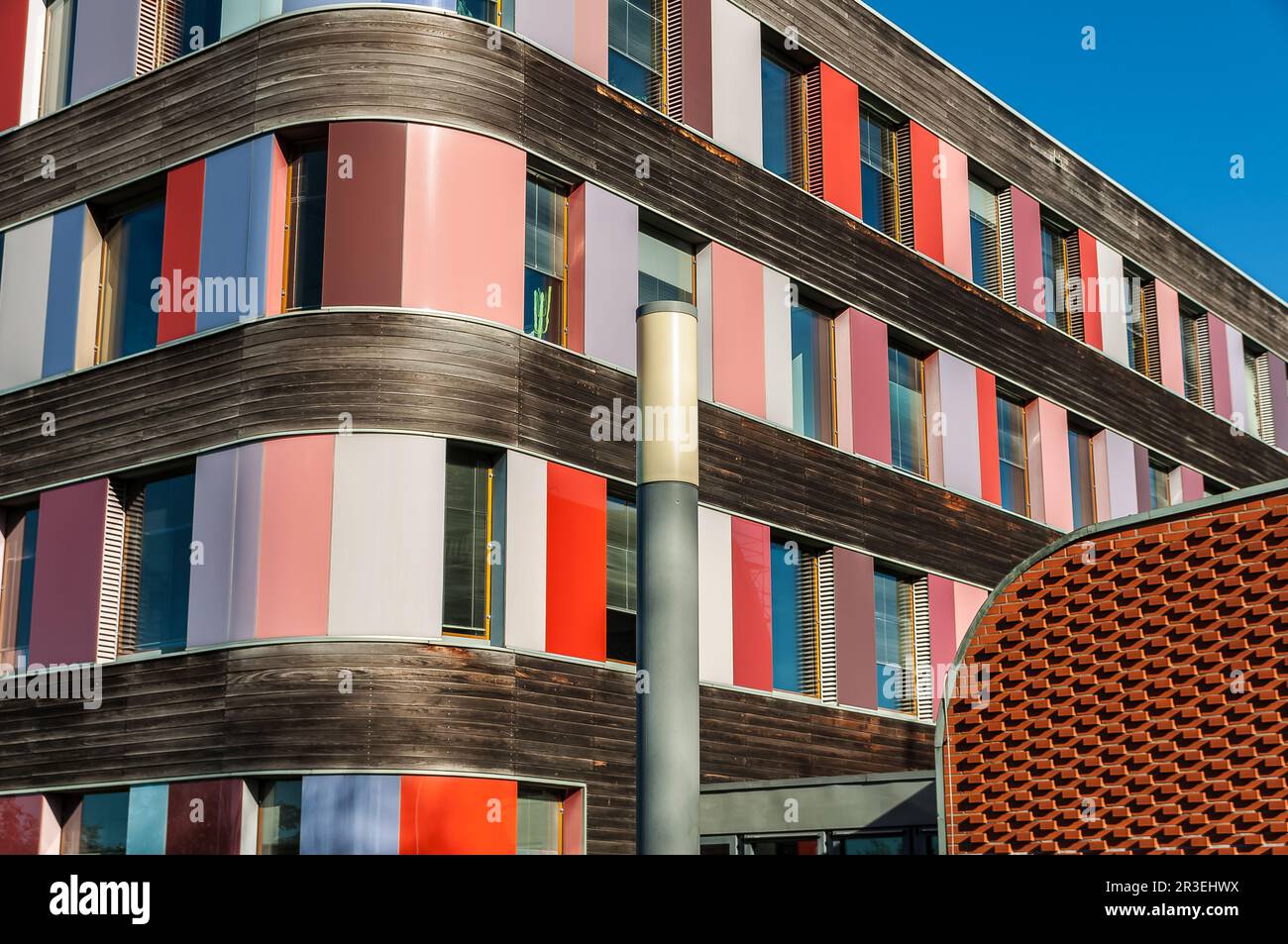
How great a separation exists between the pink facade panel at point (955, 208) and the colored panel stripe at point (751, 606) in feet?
28.3

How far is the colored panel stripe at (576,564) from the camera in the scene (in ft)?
66.9

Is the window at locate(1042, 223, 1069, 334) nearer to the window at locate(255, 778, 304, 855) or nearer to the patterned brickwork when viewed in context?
the patterned brickwork

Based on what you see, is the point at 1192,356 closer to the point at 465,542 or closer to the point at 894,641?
the point at 894,641

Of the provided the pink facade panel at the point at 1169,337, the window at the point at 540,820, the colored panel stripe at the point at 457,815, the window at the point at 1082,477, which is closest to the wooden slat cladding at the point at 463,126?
the window at the point at 1082,477

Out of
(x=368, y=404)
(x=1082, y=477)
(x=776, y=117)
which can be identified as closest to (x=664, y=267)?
(x=776, y=117)

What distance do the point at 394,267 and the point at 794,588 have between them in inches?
332

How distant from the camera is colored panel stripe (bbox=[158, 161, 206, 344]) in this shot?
21.2 metres

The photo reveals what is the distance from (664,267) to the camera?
23688 mm

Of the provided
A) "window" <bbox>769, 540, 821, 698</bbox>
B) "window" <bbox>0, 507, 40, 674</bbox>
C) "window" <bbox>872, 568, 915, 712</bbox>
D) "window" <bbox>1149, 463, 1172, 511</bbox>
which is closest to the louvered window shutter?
"window" <bbox>1149, 463, 1172, 511</bbox>

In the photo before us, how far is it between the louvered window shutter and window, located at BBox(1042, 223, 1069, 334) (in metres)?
1.56

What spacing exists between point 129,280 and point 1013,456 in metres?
16.8

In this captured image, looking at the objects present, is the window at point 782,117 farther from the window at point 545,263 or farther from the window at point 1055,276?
the window at point 1055,276

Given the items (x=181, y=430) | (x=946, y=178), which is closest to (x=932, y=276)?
(x=946, y=178)
